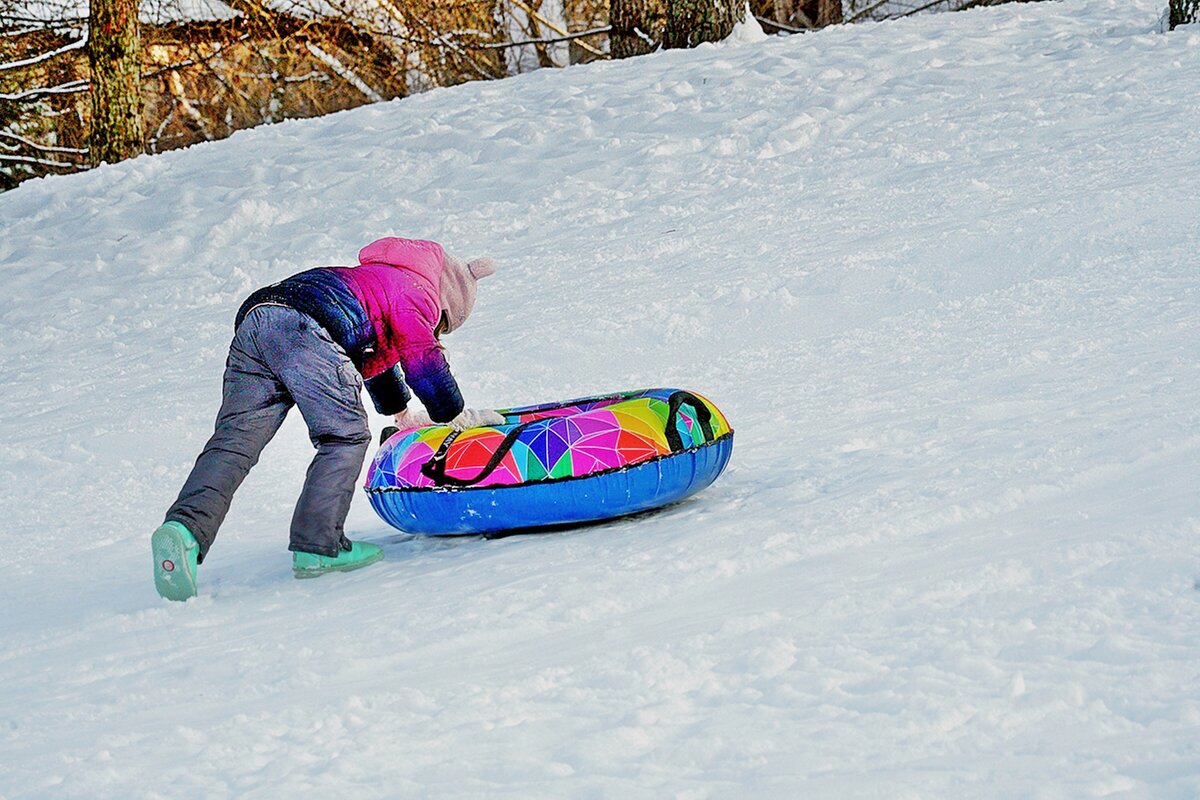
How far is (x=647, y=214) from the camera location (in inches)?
309

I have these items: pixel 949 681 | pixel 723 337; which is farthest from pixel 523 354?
pixel 949 681

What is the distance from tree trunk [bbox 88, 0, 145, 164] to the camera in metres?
11.4

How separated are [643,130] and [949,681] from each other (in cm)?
731

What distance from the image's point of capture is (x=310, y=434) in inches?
143

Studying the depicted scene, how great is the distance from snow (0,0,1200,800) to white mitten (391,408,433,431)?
360mm

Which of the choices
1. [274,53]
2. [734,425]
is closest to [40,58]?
[274,53]

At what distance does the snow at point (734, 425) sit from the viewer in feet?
6.98

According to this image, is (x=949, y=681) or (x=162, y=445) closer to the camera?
(x=949, y=681)

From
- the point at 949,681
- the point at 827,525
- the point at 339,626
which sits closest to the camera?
the point at 949,681

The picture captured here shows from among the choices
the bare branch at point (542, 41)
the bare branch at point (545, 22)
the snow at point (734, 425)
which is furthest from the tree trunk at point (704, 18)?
the bare branch at point (545, 22)

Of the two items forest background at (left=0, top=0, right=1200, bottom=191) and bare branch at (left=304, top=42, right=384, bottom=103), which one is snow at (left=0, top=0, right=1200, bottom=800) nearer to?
forest background at (left=0, top=0, right=1200, bottom=191)

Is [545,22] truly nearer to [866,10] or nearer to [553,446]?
[866,10]

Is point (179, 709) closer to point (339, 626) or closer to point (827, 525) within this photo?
point (339, 626)

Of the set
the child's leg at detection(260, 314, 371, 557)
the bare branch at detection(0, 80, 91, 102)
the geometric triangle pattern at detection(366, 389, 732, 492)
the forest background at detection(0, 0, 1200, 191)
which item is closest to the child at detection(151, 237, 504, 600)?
the child's leg at detection(260, 314, 371, 557)
